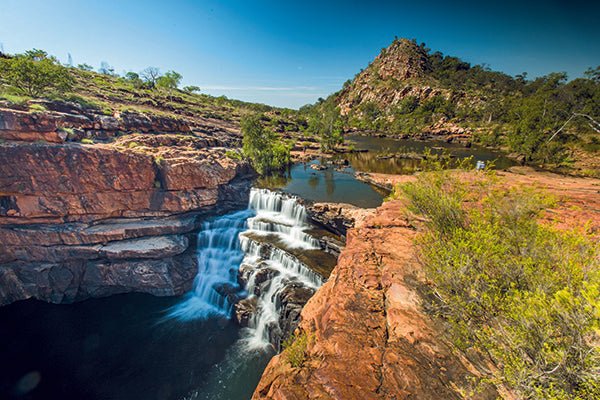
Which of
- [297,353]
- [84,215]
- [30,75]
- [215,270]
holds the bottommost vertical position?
[215,270]

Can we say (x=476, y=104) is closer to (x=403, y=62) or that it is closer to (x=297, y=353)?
(x=403, y=62)

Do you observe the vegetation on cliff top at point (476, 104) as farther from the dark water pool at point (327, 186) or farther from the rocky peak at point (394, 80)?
the dark water pool at point (327, 186)

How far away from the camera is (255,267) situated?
18438 mm

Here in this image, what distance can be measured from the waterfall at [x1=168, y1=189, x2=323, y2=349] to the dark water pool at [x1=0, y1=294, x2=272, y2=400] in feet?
4.80

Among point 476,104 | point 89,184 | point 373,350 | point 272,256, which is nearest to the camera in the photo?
point 373,350

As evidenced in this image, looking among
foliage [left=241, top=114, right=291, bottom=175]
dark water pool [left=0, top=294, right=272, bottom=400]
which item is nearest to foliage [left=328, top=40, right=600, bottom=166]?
dark water pool [left=0, top=294, right=272, bottom=400]

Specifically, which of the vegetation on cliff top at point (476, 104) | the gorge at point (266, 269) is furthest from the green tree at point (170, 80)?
the vegetation on cliff top at point (476, 104)

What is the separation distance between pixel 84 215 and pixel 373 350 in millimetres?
24962

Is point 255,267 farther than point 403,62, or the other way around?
point 403,62

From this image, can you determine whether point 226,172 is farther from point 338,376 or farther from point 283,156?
point 338,376

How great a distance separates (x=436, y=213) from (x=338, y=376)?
690 cm

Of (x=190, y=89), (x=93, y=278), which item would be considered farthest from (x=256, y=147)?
(x=190, y=89)

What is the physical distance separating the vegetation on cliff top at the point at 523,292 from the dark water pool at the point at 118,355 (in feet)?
40.2

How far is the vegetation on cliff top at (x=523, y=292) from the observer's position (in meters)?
3.84
